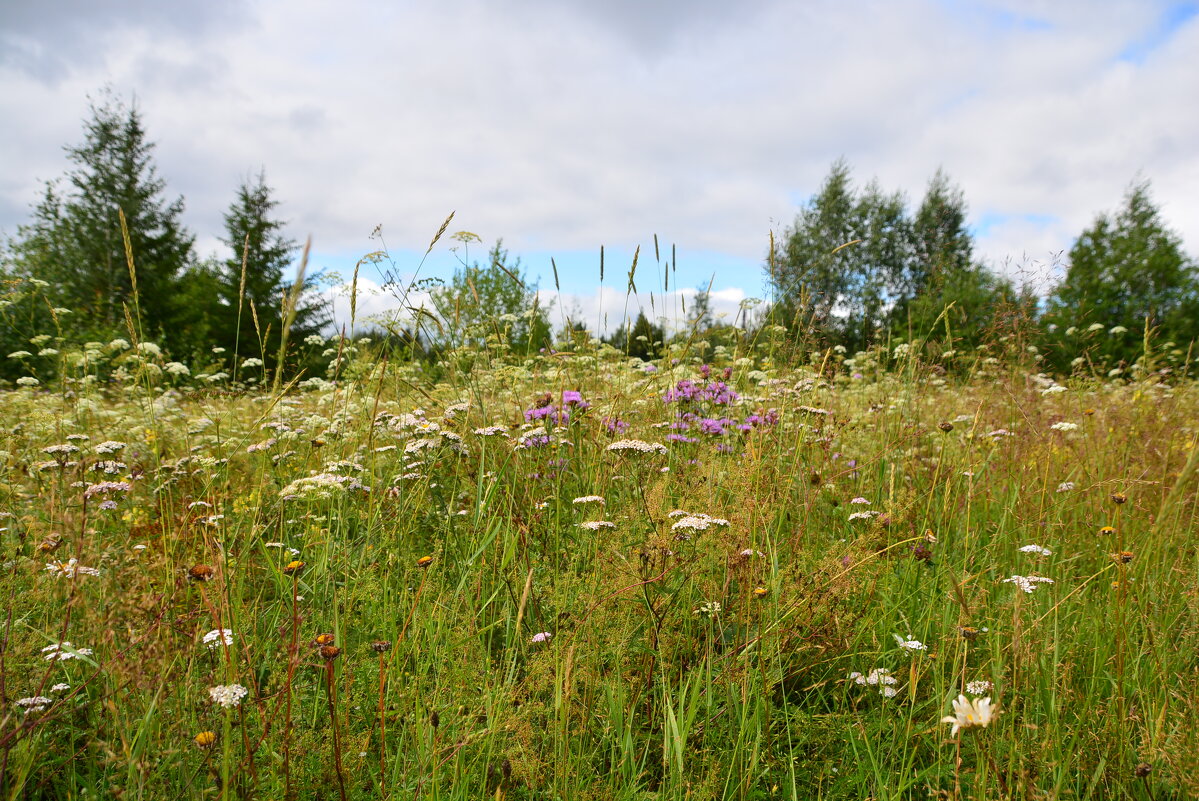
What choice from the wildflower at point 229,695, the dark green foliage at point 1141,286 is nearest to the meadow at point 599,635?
the wildflower at point 229,695

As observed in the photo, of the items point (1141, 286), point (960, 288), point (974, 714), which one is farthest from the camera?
point (960, 288)

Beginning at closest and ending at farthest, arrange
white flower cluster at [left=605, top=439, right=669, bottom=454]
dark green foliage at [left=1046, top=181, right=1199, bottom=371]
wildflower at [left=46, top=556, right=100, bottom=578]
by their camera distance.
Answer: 1. wildflower at [left=46, top=556, right=100, bottom=578]
2. white flower cluster at [left=605, top=439, right=669, bottom=454]
3. dark green foliage at [left=1046, top=181, right=1199, bottom=371]

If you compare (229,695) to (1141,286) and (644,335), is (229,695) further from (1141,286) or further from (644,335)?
(1141,286)

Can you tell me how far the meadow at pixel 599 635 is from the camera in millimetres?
1215

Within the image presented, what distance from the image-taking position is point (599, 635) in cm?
153

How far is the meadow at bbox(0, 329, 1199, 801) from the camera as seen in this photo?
3.99ft

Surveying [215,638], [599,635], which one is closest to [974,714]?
[599,635]

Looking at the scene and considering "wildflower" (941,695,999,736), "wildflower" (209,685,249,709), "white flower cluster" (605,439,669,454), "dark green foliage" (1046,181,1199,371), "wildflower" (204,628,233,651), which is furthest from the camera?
"dark green foliage" (1046,181,1199,371)

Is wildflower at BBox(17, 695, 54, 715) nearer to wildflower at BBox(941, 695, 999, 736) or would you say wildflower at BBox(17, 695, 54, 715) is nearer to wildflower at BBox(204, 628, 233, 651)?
wildflower at BBox(204, 628, 233, 651)

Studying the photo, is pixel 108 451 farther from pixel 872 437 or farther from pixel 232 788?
pixel 872 437

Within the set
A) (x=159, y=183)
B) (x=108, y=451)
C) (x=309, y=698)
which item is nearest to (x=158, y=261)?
(x=159, y=183)

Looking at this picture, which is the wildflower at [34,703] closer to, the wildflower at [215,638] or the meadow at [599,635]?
the meadow at [599,635]

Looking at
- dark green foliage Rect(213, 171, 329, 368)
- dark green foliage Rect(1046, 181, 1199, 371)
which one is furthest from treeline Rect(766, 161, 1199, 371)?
dark green foliage Rect(213, 171, 329, 368)

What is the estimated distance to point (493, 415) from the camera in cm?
285
